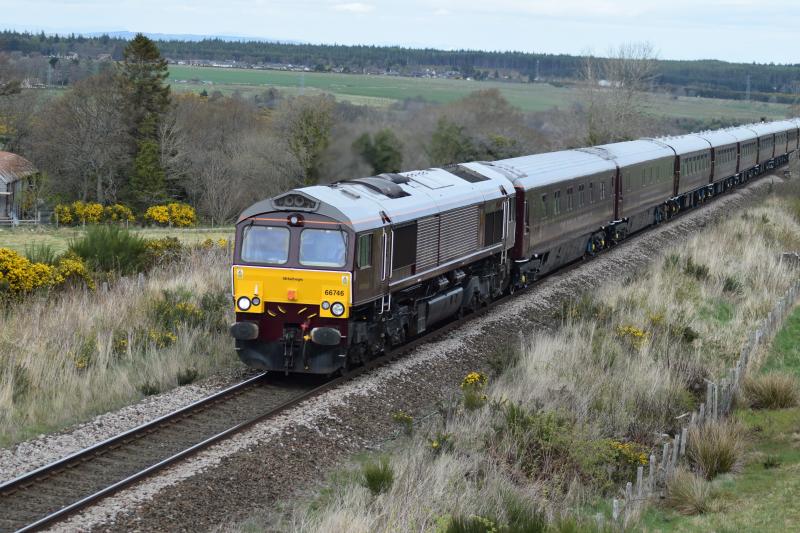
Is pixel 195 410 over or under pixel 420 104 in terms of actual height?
under

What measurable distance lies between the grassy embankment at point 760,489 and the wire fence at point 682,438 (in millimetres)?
304

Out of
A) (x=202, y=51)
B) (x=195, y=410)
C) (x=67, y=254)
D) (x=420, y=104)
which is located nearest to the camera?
(x=195, y=410)

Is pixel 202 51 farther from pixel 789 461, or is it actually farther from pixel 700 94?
pixel 789 461

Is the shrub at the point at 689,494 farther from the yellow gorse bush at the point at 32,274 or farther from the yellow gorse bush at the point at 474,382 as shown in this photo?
the yellow gorse bush at the point at 32,274

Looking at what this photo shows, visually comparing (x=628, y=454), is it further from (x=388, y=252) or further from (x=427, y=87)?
(x=427, y=87)

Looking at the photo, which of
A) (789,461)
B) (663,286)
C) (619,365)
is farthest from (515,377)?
(663,286)

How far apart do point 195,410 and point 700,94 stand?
604 feet

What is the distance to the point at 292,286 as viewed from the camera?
616 inches

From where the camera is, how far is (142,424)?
13.5 metres

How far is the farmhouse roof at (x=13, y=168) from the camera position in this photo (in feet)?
218

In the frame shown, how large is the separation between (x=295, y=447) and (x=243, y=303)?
3.43 meters

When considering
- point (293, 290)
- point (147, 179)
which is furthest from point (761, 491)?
point (147, 179)

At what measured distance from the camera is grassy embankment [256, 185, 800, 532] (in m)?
11.0

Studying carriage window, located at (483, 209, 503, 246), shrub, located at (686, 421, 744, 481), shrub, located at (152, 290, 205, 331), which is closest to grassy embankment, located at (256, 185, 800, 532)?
shrub, located at (686, 421, 744, 481)
